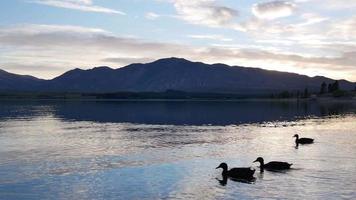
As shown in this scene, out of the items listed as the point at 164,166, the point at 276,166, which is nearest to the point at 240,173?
the point at 276,166

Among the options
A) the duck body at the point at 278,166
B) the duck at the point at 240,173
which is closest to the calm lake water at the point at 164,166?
the duck body at the point at 278,166

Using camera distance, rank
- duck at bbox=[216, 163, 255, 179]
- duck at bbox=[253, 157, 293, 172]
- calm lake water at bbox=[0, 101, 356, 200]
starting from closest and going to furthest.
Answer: calm lake water at bbox=[0, 101, 356, 200], duck at bbox=[216, 163, 255, 179], duck at bbox=[253, 157, 293, 172]

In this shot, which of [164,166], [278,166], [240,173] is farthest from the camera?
[164,166]

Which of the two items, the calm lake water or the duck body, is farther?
the duck body

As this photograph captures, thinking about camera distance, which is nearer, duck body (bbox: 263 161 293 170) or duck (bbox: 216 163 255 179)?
duck (bbox: 216 163 255 179)

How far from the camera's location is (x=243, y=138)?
62000mm

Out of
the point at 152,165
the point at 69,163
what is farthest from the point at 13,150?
the point at 152,165

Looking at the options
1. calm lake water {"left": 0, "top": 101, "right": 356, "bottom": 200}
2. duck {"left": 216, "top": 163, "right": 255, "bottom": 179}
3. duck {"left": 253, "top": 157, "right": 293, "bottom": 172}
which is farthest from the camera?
duck {"left": 253, "top": 157, "right": 293, "bottom": 172}

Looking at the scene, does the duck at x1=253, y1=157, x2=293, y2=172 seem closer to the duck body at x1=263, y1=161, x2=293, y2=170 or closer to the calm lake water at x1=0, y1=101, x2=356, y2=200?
the duck body at x1=263, y1=161, x2=293, y2=170

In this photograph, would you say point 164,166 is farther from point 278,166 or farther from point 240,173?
point 278,166

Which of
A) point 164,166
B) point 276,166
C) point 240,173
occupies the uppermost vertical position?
point 276,166

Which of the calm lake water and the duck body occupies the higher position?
the duck body

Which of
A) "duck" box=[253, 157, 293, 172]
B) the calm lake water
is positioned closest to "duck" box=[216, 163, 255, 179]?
the calm lake water

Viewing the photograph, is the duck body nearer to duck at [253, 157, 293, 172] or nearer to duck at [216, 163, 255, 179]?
duck at [253, 157, 293, 172]
